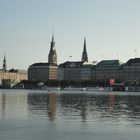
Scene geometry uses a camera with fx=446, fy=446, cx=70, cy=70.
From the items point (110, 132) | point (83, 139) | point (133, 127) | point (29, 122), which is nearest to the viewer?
point (83, 139)

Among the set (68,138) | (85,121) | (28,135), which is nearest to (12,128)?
(28,135)

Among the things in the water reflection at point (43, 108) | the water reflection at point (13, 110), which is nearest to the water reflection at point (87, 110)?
the water reflection at point (43, 108)

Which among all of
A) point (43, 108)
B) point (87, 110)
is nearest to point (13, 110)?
point (43, 108)

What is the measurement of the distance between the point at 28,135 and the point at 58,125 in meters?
6.27

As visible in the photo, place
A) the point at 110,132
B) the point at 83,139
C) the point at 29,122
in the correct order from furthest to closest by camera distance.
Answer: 1. the point at 29,122
2. the point at 110,132
3. the point at 83,139

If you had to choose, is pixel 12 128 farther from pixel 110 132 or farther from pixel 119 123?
pixel 119 123

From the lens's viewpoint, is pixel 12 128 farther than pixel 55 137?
Yes

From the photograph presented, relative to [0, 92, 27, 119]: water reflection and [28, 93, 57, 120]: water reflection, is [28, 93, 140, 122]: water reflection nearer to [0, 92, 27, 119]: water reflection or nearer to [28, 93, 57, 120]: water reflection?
[28, 93, 57, 120]: water reflection

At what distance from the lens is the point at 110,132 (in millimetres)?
32938

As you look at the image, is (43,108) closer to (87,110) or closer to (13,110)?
(13,110)

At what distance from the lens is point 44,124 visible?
123 feet

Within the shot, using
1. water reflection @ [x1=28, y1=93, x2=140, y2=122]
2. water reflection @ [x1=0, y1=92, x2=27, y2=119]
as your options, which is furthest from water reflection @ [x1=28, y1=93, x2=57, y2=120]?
water reflection @ [x1=0, y1=92, x2=27, y2=119]

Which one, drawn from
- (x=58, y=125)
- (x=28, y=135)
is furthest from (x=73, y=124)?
(x=28, y=135)

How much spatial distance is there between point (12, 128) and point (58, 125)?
4311 millimetres
